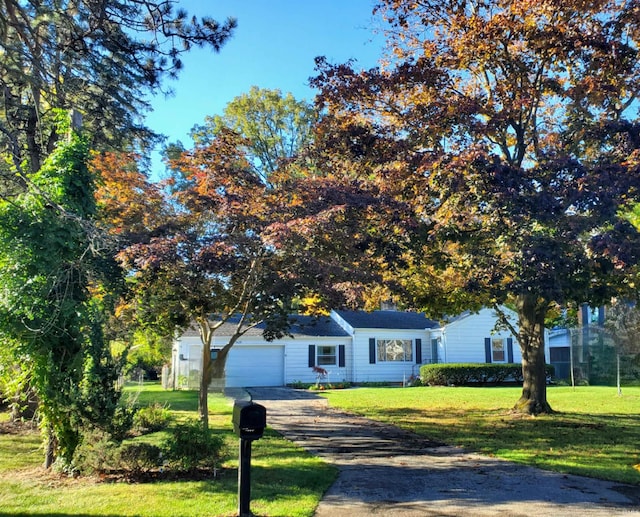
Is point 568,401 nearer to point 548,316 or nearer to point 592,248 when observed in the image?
point 548,316

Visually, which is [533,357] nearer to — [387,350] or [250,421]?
[250,421]

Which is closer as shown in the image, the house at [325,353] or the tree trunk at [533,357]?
the tree trunk at [533,357]

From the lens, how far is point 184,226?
10570 mm

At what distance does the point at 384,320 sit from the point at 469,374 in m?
5.63

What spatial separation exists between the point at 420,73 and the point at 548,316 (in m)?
9.11

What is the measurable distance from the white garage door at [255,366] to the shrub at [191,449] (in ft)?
56.6

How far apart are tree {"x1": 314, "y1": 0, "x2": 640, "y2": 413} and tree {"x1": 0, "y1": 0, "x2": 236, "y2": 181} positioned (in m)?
3.89

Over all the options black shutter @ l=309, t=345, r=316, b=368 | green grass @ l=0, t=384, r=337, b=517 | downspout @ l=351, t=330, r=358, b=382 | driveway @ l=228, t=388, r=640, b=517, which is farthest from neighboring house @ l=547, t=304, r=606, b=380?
green grass @ l=0, t=384, r=337, b=517

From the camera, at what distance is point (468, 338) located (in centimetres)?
2862

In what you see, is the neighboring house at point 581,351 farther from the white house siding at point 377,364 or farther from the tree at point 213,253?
the tree at point 213,253

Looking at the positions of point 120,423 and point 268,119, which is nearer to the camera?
point 120,423

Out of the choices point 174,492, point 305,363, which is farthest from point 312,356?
point 174,492

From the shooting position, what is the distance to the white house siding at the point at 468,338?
28.2 meters

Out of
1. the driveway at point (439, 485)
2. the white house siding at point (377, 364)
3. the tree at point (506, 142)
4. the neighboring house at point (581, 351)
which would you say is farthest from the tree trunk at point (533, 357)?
the white house siding at point (377, 364)
